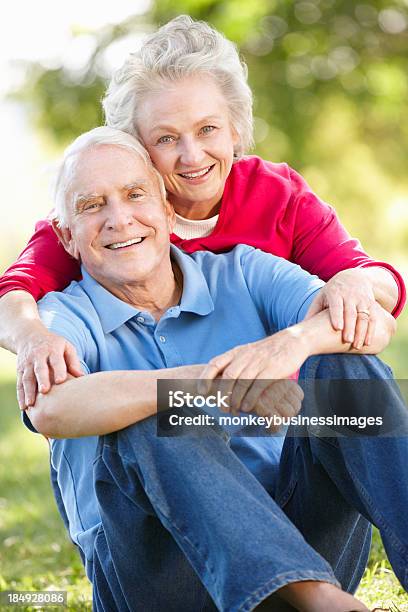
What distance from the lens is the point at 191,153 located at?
3.04m

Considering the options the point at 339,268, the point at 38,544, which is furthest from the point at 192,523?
the point at 38,544

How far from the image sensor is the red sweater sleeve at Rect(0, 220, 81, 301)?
295 cm

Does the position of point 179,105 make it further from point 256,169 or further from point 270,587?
point 270,587

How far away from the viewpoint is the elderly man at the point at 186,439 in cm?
215

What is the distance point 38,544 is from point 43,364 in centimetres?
211

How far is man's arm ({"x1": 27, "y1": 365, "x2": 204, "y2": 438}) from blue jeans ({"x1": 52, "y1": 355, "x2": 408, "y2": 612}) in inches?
1.8

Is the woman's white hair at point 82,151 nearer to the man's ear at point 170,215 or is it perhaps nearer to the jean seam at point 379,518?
the man's ear at point 170,215

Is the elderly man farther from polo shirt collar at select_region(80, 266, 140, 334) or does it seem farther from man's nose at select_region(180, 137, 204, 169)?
man's nose at select_region(180, 137, 204, 169)

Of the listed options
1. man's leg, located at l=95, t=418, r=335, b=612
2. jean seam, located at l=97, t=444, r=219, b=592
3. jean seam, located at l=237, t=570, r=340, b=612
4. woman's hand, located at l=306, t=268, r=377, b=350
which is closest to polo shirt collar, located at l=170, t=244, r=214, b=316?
woman's hand, located at l=306, t=268, r=377, b=350

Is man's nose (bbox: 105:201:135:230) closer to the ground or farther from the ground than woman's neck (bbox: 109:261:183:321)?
farther from the ground

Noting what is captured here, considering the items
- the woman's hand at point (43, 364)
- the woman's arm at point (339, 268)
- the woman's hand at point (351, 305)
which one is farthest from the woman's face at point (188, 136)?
the woman's hand at point (43, 364)

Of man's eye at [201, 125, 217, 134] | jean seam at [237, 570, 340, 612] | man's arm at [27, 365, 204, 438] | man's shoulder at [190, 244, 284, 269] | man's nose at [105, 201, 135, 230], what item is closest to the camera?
jean seam at [237, 570, 340, 612]

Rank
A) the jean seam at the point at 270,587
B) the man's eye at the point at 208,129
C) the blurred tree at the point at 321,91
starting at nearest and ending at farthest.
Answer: the jean seam at the point at 270,587 → the man's eye at the point at 208,129 → the blurred tree at the point at 321,91

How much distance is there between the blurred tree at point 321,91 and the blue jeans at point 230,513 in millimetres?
9526
